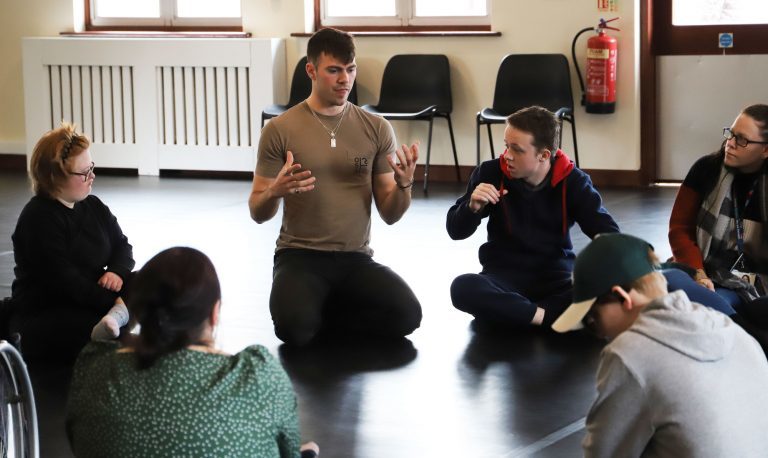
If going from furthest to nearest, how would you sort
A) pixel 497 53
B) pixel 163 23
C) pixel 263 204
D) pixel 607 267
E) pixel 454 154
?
1. pixel 163 23
2. pixel 454 154
3. pixel 497 53
4. pixel 263 204
5. pixel 607 267

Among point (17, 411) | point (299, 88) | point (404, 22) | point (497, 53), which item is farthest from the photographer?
point (404, 22)

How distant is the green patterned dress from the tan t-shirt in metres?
2.37

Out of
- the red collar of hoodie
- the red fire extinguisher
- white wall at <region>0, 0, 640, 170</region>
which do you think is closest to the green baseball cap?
the red collar of hoodie

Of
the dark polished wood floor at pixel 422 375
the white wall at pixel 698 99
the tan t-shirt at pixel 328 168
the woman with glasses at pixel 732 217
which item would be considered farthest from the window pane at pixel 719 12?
the tan t-shirt at pixel 328 168

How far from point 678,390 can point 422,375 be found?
1.99m

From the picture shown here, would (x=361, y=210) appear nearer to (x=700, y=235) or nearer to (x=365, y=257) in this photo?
(x=365, y=257)

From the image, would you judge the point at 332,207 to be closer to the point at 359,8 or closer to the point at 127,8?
the point at 359,8

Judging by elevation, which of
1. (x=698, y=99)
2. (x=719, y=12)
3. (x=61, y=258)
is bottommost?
(x=61, y=258)

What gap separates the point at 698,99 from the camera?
8094 millimetres

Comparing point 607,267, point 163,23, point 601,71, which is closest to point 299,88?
point 163,23

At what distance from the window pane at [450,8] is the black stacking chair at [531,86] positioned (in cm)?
66

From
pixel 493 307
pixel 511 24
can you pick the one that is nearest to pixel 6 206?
pixel 511 24

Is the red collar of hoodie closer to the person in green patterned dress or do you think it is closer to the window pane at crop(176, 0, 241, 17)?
the person in green patterned dress

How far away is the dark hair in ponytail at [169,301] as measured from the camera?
1.79 m
